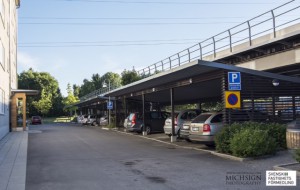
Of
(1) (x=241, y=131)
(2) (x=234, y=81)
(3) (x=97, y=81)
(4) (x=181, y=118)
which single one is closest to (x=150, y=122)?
(4) (x=181, y=118)

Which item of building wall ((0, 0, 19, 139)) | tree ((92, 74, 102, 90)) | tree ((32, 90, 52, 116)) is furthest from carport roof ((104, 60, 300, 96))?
tree ((92, 74, 102, 90))

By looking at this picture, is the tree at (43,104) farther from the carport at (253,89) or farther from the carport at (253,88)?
the carport at (253,88)

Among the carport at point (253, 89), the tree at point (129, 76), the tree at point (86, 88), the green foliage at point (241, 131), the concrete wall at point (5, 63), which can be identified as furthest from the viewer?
the tree at point (86, 88)

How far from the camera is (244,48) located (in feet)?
73.8

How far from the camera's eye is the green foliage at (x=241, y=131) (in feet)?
44.6

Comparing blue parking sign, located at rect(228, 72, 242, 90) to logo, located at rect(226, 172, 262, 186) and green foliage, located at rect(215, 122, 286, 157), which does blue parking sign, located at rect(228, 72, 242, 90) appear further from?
logo, located at rect(226, 172, 262, 186)

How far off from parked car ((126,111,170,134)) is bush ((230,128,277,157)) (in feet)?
45.8

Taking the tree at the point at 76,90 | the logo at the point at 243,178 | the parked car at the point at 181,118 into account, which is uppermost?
the tree at the point at 76,90

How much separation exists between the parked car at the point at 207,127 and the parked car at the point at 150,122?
35.5 feet

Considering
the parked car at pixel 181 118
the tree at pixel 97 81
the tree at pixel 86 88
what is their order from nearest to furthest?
the parked car at pixel 181 118
the tree at pixel 86 88
the tree at pixel 97 81

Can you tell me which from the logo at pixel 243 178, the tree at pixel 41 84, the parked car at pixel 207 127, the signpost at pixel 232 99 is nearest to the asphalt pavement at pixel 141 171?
the logo at pixel 243 178

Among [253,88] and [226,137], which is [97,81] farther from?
[226,137]

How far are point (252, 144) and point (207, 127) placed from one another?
3.06 m

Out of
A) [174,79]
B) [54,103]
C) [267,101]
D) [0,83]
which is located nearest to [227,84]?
[267,101]
